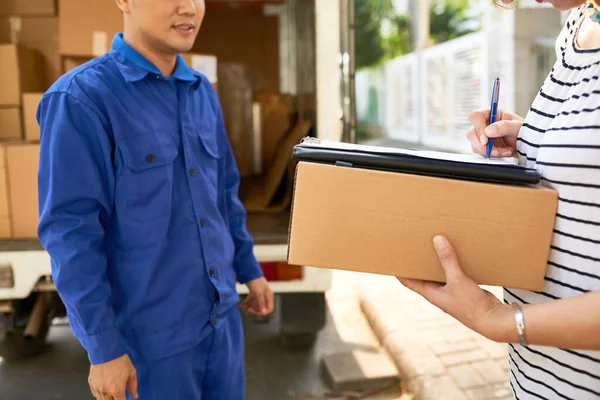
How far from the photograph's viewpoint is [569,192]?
92cm

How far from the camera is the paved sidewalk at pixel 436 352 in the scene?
2594 millimetres

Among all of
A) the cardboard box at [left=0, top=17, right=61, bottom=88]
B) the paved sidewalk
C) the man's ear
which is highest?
the cardboard box at [left=0, top=17, right=61, bottom=88]

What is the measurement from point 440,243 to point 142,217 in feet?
2.70

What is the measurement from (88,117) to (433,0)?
18941 mm

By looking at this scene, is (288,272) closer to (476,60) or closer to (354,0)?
(354,0)

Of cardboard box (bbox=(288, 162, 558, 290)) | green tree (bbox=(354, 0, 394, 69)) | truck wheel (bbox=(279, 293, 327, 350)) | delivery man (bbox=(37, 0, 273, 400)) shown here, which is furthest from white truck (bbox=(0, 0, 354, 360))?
green tree (bbox=(354, 0, 394, 69))

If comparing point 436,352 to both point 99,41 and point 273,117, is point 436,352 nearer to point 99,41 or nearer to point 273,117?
point 273,117

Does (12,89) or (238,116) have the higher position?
(12,89)

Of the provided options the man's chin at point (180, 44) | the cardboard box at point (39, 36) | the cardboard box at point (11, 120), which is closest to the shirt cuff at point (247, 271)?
the man's chin at point (180, 44)

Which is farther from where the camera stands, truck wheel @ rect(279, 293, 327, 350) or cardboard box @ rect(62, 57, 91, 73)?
truck wheel @ rect(279, 293, 327, 350)

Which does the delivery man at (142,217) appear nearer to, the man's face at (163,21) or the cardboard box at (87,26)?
the man's face at (163,21)

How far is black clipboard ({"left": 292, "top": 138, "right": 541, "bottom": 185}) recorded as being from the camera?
932mm

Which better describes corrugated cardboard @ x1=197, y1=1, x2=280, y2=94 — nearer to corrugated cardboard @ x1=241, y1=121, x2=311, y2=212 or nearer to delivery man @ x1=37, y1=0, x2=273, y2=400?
corrugated cardboard @ x1=241, y1=121, x2=311, y2=212

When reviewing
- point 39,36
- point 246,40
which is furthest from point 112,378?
point 246,40
